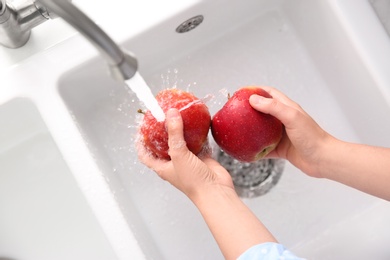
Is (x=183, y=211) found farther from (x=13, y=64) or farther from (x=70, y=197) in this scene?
(x=13, y=64)

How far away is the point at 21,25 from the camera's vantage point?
2.35ft

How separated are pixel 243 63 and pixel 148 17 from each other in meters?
0.23

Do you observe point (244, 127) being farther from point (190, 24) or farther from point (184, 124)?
point (190, 24)

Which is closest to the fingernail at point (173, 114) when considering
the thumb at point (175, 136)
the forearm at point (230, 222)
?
the thumb at point (175, 136)

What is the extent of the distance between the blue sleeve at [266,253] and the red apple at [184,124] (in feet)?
0.55

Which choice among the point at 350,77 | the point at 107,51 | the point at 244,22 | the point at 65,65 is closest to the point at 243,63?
the point at 244,22

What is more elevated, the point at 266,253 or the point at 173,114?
the point at 173,114

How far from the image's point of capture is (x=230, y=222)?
63cm

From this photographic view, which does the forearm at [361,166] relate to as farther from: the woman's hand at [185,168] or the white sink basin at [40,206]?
the white sink basin at [40,206]

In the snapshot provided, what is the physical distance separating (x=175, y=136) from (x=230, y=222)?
12 centimetres

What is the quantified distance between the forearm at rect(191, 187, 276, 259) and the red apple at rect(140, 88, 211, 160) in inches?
3.2

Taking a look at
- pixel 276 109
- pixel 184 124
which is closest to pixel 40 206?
pixel 184 124

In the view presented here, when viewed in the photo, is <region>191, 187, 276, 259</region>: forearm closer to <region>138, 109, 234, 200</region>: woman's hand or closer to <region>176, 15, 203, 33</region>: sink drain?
<region>138, 109, 234, 200</region>: woman's hand

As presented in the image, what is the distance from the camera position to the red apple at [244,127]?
0.68 metres
